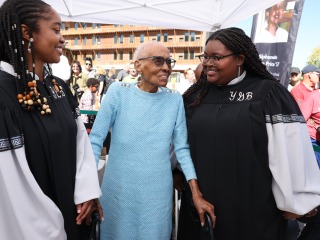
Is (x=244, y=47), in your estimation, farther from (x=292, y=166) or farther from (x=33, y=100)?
(x=33, y=100)

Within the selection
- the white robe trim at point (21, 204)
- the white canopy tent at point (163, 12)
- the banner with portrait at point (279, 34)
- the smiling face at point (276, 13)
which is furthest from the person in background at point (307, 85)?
the white robe trim at point (21, 204)

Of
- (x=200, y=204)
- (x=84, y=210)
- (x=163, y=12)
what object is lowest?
(x=200, y=204)

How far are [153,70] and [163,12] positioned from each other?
345 cm

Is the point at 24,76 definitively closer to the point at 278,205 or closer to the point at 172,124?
the point at 172,124

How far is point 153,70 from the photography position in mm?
2045

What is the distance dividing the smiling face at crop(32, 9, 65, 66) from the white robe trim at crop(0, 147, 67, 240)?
521 mm

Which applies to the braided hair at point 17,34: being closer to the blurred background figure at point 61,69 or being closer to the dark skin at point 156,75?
the dark skin at point 156,75

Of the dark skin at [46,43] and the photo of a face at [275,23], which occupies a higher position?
the photo of a face at [275,23]

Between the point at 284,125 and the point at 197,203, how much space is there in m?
0.79

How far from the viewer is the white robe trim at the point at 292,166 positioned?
1848 millimetres

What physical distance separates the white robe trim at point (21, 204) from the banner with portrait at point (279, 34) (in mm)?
4873

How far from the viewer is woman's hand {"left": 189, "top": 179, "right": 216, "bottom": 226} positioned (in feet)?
6.47

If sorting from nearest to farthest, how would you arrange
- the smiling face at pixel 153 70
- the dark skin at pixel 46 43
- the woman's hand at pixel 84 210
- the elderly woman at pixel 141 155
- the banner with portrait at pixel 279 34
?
the dark skin at pixel 46 43 → the woman's hand at pixel 84 210 → the elderly woman at pixel 141 155 → the smiling face at pixel 153 70 → the banner with portrait at pixel 279 34

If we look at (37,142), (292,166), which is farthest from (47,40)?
(292,166)
